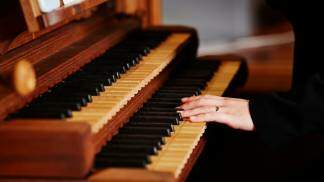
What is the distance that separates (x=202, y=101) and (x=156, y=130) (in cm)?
22

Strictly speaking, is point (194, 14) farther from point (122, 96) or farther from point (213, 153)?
point (122, 96)

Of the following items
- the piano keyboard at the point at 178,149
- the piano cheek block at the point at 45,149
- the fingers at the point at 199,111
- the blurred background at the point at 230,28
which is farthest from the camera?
the blurred background at the point at 230,28

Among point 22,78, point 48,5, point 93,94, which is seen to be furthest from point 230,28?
point 22,78

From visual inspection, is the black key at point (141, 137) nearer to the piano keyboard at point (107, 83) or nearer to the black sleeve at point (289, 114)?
the piano keyboard at point (107, 83)

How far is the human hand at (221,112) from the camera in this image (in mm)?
2078

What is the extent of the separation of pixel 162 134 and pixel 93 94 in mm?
257

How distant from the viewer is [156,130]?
2.00m

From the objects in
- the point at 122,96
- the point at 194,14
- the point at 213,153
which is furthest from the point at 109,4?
the point at 194,14

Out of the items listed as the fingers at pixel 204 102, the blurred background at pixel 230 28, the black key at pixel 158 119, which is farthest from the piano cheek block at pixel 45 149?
Answer: the blurred background at pixel 230 28

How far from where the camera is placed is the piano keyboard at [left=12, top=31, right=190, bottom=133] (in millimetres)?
1819

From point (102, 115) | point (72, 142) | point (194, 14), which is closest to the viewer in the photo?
point (72, 142)

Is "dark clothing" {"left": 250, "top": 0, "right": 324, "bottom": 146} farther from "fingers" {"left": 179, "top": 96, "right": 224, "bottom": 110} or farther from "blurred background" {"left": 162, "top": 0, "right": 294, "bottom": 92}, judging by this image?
"blurred background" {"left": 162, "top": 0, "right": 294, "bottom": 92}

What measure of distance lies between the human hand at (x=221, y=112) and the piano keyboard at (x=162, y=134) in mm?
36

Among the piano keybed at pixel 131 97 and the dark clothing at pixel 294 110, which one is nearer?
the piano keybed at pixel 131 97
